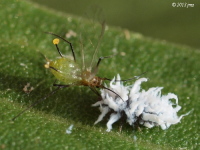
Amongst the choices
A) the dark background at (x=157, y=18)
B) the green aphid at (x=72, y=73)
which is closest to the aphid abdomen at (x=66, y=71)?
the green aphid at (x=72, y=73)

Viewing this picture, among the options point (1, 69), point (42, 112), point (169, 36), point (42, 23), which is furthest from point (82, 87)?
point (169, 36)

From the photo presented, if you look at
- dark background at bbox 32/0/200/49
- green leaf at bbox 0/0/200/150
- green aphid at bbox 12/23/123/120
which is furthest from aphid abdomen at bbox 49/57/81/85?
dark background at bbox 32/0/200/49

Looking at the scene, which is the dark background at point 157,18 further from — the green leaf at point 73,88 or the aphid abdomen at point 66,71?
the aphid abdomen at point 66,71

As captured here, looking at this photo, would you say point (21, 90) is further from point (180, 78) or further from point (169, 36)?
point (169, 36)

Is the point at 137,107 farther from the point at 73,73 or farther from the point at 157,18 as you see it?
the point at 157,18

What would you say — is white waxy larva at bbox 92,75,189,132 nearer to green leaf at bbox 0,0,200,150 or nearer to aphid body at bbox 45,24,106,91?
green leaf at bbox 0,0,200,150

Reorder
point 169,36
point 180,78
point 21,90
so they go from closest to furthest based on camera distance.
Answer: point 21,90, point 180,78, point 169,36
